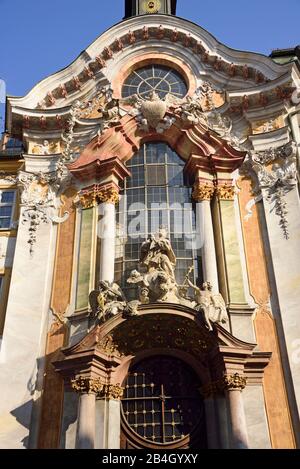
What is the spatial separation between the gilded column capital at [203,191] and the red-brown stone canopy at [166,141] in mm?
619

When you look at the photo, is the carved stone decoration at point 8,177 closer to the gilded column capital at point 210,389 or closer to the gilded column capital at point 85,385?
the gilded column capital at point 85,385

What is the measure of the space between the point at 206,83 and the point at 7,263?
1021 centimetres

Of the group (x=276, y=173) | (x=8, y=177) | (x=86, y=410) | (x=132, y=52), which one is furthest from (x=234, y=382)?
(x=132, y=52)

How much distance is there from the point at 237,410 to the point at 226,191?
23.7 feet

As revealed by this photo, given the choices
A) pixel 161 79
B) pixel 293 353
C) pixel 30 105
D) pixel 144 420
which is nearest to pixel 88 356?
pixel 144 420

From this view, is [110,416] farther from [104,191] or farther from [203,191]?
[203,191]

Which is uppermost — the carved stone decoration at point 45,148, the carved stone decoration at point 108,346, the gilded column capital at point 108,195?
the carved stone decoration at point 45,148

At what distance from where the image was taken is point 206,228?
50.8ft

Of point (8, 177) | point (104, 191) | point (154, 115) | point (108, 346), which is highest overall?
point (154, 115)

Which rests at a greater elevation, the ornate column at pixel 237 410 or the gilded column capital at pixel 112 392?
the gilded column capital at pixel 112 392

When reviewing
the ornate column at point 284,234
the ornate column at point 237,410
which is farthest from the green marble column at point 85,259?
the ornate column at point 284,234

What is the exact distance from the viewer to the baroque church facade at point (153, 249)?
12633 millimetres

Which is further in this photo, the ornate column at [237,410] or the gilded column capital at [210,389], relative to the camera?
the gilded column capital at [210,389]
